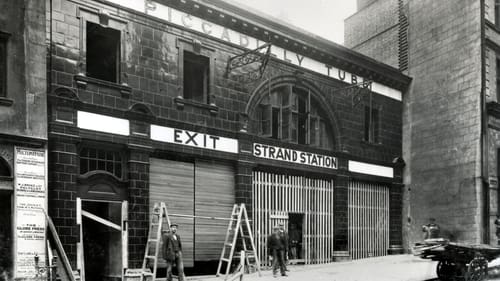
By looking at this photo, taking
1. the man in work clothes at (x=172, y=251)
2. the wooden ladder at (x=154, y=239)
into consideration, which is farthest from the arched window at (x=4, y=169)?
the man in work clothes at (x=172, y=251)

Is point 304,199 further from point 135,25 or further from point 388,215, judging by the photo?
point 135,25

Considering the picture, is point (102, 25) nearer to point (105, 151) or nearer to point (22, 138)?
point (105, 151)

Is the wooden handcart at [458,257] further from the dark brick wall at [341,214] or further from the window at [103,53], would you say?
the window at [103,53]

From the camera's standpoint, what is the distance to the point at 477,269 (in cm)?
1459

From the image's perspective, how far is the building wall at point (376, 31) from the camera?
26422mm

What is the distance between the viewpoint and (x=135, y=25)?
15.7 meters

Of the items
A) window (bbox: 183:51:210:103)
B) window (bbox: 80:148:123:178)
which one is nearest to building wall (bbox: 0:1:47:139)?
window (bbox: 80:148:123:178)

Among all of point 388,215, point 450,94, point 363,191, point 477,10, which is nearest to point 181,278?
point 363,191

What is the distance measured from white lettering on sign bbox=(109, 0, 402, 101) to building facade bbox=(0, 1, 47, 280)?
9.75 feet

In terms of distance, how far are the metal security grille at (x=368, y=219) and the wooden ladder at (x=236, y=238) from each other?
5.58 m

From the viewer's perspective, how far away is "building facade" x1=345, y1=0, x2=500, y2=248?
2258 centimetres

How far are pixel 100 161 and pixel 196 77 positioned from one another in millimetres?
4377

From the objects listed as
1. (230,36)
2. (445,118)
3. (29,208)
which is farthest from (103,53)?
(445,118)

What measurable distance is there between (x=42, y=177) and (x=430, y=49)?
57.9 feet
